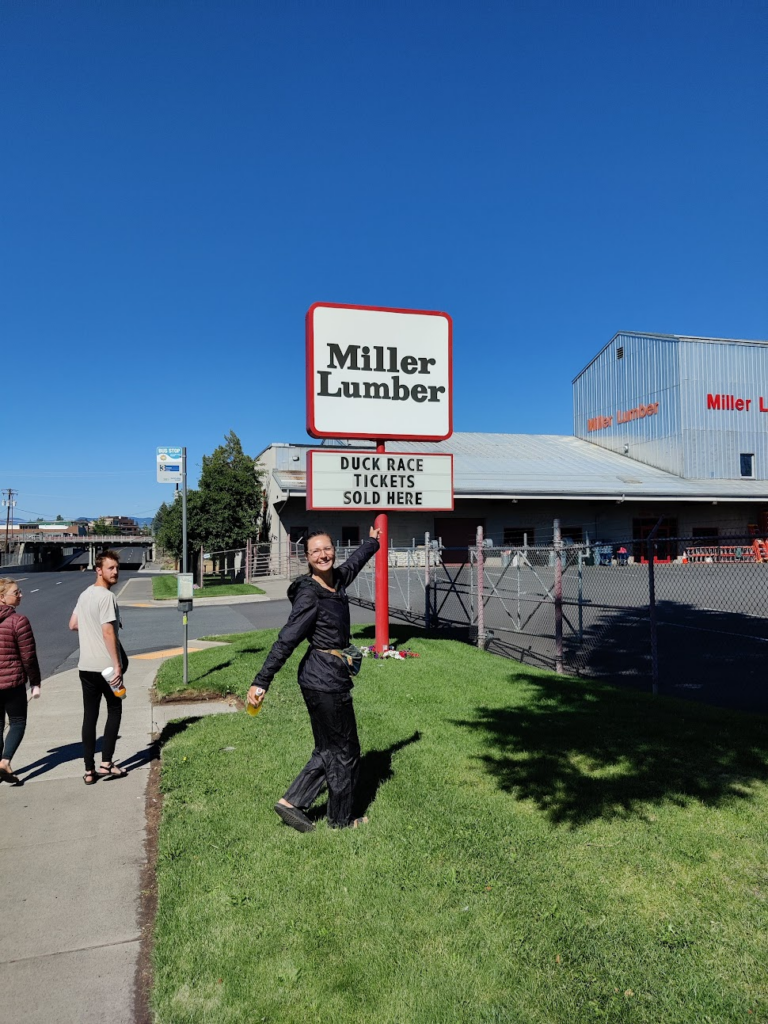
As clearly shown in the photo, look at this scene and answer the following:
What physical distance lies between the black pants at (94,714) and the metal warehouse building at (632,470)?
2858cm

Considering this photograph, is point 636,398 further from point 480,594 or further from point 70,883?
point 70,883

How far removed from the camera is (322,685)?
4.36 meters

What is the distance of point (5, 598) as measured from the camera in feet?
19.4

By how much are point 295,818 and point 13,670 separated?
2.80 m

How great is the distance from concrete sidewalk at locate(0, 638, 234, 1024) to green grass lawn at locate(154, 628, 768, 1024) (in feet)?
0.71

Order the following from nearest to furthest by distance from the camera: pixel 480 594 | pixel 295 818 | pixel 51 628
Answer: pixel 295 818
pixel 480 594
pixel 51 628

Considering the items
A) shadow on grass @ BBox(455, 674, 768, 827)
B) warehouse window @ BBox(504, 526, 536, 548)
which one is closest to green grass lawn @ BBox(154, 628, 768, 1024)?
shadow on grass @ BBox(455, 674, 768, 827)

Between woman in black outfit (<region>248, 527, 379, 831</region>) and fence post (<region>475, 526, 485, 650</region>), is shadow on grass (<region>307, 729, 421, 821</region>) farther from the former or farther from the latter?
fence post (<region>475, 526, 485, 650</region>)

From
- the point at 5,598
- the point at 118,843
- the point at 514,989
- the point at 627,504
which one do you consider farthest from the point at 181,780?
the point at 627,504

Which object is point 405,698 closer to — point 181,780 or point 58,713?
point 181,780

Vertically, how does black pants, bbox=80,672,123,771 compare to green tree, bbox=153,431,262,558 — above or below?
below

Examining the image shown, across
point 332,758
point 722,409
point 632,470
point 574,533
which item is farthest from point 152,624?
point 722,409

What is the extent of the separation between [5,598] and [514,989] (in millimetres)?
4847

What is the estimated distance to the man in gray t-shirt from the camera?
18.5ft
